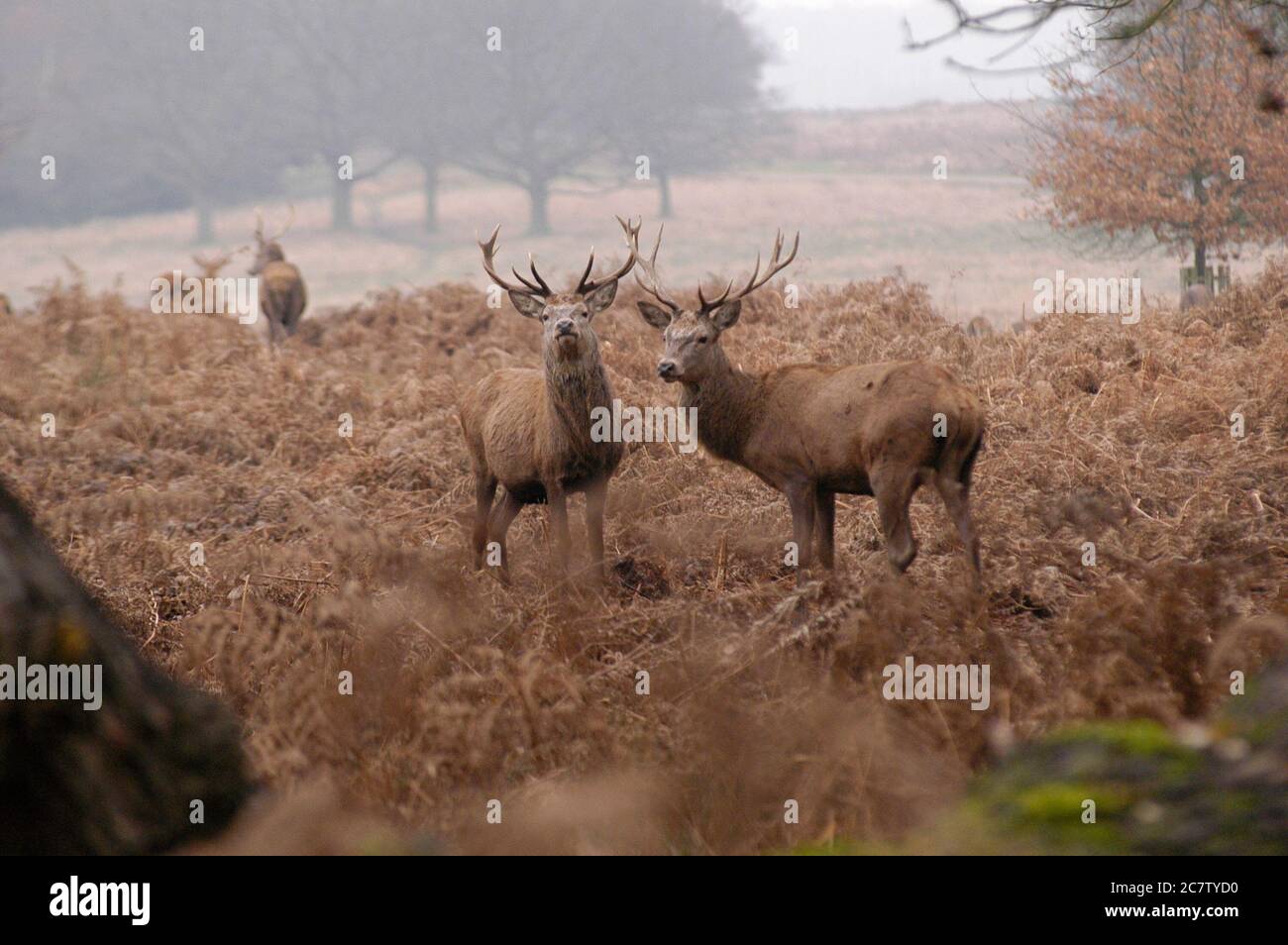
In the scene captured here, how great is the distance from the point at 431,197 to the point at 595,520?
5437 cm

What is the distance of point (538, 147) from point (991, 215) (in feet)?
80.0

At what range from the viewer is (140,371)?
56.1 feet

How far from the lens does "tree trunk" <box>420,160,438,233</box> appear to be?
6006 cm

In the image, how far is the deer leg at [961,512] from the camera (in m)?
7.71

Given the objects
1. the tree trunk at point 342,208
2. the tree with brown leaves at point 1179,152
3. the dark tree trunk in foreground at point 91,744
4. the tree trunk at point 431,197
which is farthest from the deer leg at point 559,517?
the tree trunk at point 342,208

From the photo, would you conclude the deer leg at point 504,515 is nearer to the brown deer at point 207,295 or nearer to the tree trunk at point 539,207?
the brown deer at point 207,295

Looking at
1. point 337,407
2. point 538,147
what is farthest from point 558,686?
point 538,147

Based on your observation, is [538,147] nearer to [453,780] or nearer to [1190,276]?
[1190,276]

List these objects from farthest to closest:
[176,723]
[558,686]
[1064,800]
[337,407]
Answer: [337,407] → [558,686] → [176,723] → [1064,800]

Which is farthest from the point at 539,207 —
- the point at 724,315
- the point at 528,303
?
the point at 724,315

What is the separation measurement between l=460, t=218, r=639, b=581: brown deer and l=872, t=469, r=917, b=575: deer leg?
70.8 inches

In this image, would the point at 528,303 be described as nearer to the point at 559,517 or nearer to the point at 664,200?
the point at 559,517

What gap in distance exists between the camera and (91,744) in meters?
2.87

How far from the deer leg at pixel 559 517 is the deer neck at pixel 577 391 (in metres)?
0.34
